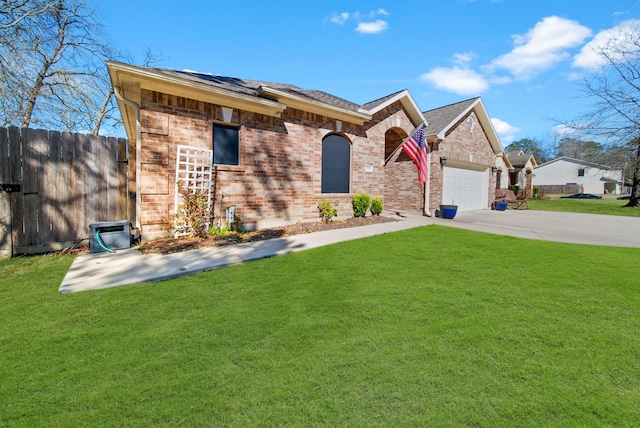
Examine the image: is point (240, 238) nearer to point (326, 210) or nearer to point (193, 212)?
point (193, 212)

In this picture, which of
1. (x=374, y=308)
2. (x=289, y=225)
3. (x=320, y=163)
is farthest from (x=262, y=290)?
(x=320, y=163)

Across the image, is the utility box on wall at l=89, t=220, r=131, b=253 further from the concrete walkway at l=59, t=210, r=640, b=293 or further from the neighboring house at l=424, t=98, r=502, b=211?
the neighboring house at l=424, t=98, r=502, b=211

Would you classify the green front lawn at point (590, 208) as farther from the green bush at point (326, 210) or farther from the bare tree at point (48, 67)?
the bare tree at point (48, 67)

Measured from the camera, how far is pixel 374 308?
10.9ft

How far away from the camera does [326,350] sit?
2484mm

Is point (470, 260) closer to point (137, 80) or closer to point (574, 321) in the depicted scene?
point (574, 321)

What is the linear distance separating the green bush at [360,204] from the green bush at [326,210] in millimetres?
1124

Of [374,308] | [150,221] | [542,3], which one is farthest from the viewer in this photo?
[542,3]

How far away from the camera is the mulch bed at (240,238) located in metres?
5.94

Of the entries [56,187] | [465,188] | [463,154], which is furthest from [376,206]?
[56,187]

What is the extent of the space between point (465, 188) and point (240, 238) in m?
12.6

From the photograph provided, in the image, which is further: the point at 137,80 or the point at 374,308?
the point at 137,80

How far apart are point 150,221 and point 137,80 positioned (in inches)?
122

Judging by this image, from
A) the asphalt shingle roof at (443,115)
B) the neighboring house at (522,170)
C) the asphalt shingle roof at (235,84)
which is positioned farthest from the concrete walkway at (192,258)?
the neighboring house at (522,170)
